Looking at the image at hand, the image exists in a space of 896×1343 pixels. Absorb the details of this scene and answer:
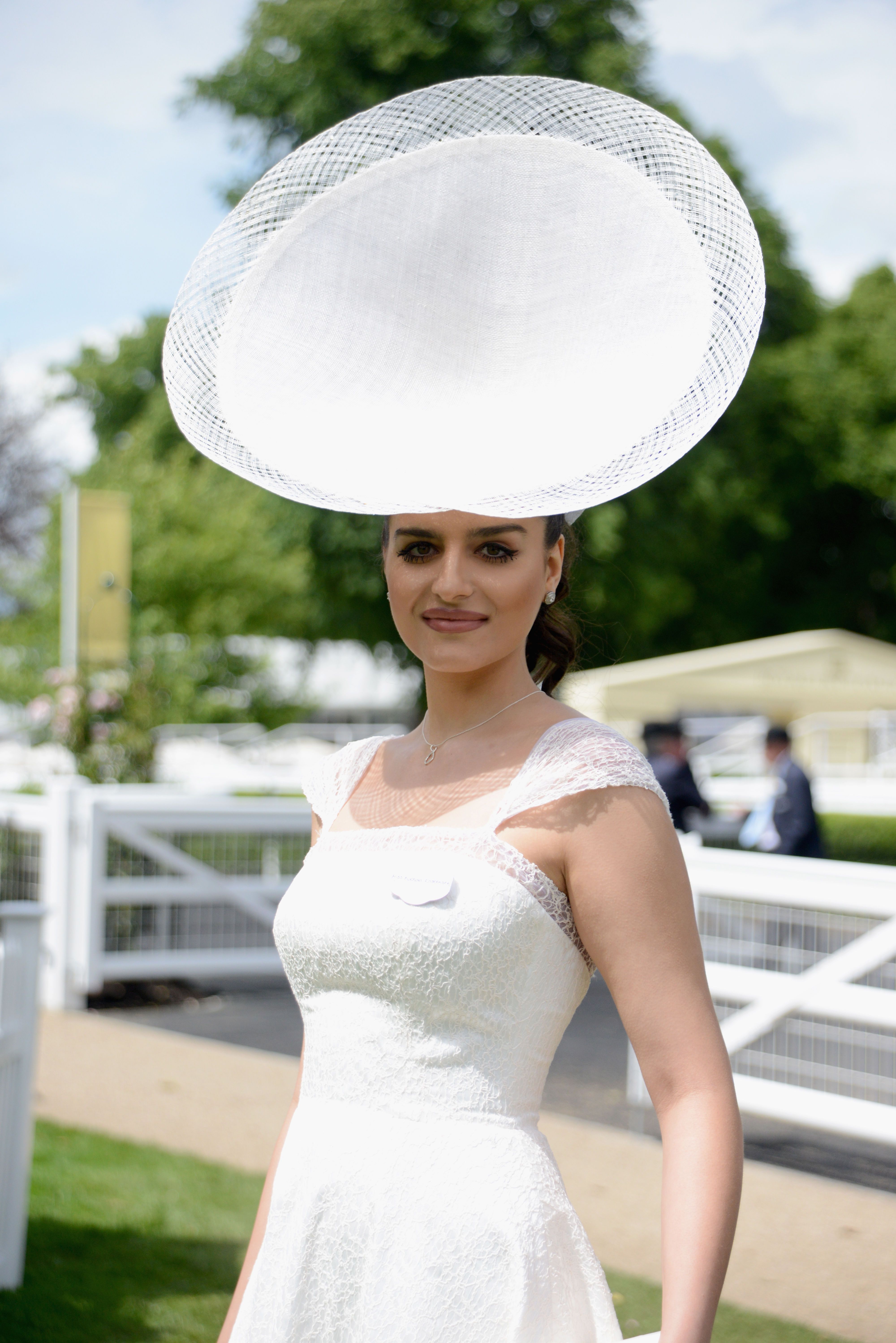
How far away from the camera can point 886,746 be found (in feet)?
85.5

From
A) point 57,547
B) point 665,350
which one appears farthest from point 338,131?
point 57,547

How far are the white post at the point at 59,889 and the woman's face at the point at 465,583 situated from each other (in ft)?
24.9

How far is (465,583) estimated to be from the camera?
1.70 m

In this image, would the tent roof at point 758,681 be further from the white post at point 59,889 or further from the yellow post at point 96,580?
the white post at point 59,889

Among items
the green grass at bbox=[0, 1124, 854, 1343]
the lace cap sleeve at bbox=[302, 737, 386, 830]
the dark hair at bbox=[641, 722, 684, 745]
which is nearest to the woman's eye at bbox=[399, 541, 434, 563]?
the lace cap sleeve at bbox=[302, 737, 386, 830]

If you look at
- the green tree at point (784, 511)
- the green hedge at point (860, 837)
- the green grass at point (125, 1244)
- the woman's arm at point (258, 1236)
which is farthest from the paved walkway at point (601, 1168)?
the green tree at point (784, 511)

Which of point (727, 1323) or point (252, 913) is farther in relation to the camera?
point (252, 913)

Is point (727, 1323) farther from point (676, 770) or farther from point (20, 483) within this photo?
point (20, 483)

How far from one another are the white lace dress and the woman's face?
0.56 ft

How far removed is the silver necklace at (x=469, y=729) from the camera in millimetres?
1867

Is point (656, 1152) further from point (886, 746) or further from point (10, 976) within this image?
point (886, 746)

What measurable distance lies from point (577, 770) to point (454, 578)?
30 cm

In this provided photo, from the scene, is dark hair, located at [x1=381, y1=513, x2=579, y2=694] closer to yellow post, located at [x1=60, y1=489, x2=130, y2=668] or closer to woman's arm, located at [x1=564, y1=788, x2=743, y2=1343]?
woman's arm, located at [x1=564, y1=788, x2=743, y2=1343]

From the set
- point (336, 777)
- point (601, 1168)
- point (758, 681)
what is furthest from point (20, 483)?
point (336, 777)
